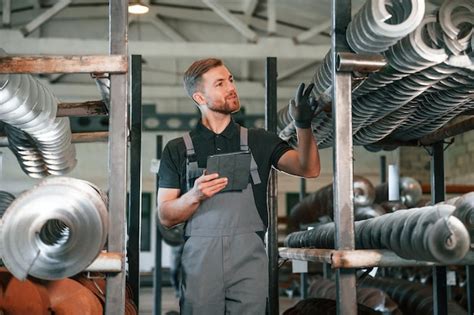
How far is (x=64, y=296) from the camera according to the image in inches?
100

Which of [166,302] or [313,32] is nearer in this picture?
[313,32]

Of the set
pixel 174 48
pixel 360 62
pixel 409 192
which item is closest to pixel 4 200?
pixel 360 62

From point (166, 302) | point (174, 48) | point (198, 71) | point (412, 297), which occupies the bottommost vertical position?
point (166, 302)

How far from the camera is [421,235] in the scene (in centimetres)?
217

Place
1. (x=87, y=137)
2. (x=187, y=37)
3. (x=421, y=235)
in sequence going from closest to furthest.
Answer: (x=421, y=235) < (x=87, y=137) < (x=187, y=37)

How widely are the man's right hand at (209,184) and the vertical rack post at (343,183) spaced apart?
1.37 feet

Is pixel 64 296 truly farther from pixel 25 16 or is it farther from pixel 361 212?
pixel 25 16

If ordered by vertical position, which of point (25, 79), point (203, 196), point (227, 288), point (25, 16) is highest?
point (25, 16)

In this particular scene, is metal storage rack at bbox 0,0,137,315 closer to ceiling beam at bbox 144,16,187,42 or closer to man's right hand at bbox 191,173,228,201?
man's right hand at bbox 191,173,228,201

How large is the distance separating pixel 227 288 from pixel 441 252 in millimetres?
935

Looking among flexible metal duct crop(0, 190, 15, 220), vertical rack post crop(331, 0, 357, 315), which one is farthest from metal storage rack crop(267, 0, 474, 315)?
flexible metal duct crop(0, 190, 15, 220)

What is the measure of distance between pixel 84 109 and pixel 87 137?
768 mm

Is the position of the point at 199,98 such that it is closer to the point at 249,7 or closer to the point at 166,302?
the point at 166,302

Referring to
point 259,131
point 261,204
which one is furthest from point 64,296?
point 259,131
